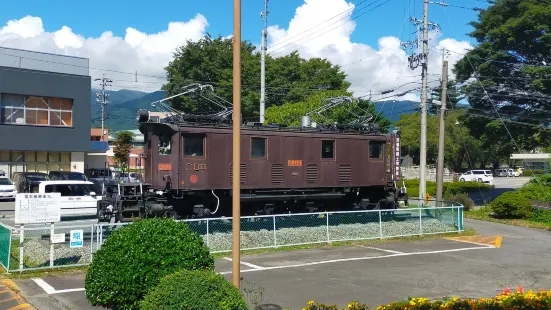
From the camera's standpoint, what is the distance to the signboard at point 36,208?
39.1 feet

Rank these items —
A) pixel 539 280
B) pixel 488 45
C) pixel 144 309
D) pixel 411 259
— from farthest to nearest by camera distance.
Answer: pixel 488 45 → pixel 411 259 → pixel 539 280 → pixel 144 309

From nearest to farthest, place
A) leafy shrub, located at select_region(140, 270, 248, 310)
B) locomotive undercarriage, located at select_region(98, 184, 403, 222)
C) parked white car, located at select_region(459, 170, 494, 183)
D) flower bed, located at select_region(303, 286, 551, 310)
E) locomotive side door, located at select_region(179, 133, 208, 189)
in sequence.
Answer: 1. leafy shrub, located at select_region(140, 270, 248, 310)
2. flower bed, located at select_region(303, 286, 551, 310)
3. locomotive undercarriage, located at select_region(98, 184, 403, 222)
4. locomotive side door, located at select_region(179, 133, 208, 189)
5. parked white car, located at select_region(459, 170, 494, 183)

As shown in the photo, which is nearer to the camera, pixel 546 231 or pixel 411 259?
pixel 411 259

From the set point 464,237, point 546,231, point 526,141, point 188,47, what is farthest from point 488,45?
point 188,47

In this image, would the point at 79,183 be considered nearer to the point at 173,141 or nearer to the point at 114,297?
the point at 173,141

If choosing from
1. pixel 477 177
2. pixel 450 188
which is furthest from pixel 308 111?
pixel 477 177

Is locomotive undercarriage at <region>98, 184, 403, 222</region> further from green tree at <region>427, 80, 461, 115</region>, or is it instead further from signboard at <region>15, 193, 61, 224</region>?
green tree at <region>427, 80, 461, 115</region>

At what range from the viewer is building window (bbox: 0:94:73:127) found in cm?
3706

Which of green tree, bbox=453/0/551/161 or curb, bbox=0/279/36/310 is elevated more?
green tree, bbox=453/0/551/161

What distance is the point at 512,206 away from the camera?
23.6 meters

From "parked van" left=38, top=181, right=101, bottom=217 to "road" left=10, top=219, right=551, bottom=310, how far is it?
10370 millimetres

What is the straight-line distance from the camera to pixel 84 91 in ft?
133

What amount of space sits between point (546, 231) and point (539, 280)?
1044 centimetres

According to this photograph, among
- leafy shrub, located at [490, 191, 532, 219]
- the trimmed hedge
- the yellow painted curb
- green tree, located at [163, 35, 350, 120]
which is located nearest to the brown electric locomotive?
the yellow painted curb
